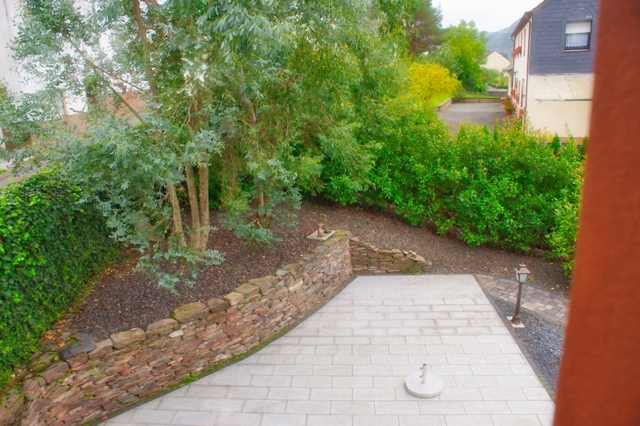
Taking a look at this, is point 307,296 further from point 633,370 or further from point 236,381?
point 633,370

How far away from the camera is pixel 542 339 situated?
26.5ft

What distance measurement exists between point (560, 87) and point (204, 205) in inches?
796

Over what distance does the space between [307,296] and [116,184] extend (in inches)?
170

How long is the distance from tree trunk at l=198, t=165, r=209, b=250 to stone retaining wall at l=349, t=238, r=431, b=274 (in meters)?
3.78

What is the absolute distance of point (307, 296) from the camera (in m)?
9.25

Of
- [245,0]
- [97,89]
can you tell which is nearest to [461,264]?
[245,0]

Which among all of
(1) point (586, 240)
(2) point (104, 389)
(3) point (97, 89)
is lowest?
(2) point (104, 389)

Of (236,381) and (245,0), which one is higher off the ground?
(245,0)

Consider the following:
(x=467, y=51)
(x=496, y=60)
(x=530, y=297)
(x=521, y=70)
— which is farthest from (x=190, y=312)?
(x=496, y=60)

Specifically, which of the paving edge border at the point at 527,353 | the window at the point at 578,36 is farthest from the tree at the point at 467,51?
the paving edge border at the point at 527,353

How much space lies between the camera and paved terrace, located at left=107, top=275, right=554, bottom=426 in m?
6.33

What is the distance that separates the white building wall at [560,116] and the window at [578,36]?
286cm

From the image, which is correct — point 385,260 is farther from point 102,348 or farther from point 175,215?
point 102,348

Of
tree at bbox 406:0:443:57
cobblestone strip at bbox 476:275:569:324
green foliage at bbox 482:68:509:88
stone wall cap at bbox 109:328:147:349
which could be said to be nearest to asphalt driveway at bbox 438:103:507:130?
tree at bbox 406:0:443:57
